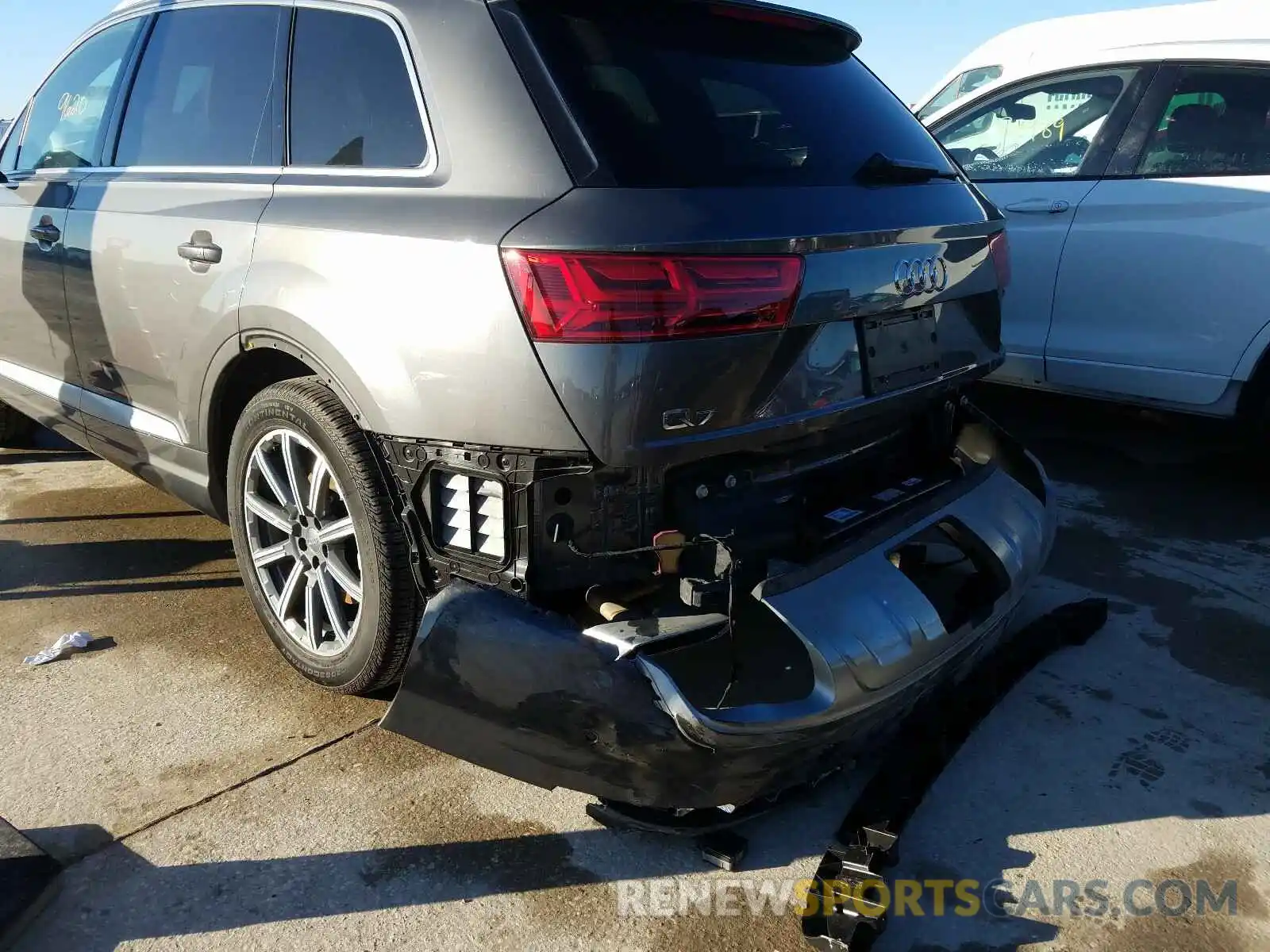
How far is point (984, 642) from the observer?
8.82 ft

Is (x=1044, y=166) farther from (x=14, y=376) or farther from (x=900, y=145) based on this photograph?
(x=14, y=376)

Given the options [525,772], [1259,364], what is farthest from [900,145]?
[1259,364]

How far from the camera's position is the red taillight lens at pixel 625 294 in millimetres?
2018

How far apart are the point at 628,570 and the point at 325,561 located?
0.93 meters

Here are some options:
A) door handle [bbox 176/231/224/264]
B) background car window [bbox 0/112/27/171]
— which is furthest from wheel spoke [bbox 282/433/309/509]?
background car window [bbox 0/112/27/171]

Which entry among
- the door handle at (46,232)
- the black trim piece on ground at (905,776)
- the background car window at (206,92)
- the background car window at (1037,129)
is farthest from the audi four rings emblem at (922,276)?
the door handle at (46,232)

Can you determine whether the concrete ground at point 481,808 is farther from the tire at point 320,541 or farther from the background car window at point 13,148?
the background car window at point 13,148

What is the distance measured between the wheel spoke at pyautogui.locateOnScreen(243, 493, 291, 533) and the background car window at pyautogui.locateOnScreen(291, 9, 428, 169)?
94 centimetres

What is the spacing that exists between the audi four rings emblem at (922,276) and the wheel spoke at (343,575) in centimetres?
152

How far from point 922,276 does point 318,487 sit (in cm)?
160

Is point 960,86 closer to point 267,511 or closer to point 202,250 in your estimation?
point 202,250

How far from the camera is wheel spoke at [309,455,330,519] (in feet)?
8.68

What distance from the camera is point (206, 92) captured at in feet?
10.4

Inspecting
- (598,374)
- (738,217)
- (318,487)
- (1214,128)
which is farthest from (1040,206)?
(318,487)
